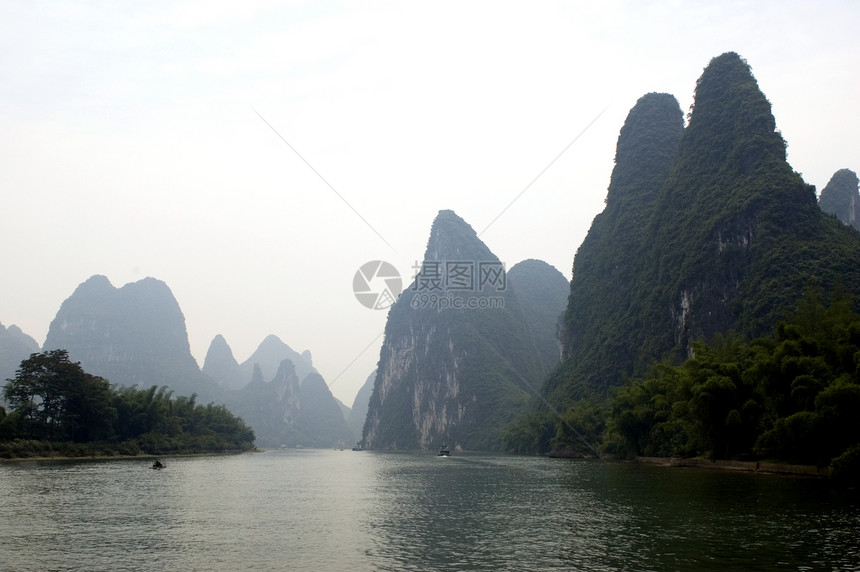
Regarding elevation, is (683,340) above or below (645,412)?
above

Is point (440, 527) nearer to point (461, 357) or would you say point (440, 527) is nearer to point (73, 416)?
point (73, 416)

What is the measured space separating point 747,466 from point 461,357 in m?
137

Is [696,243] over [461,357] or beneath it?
over

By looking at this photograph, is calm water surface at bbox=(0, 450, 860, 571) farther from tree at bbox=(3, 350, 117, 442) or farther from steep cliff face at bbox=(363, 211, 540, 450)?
steep cliff face at bbox=(363, 211, 540, 450)

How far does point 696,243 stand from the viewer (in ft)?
295

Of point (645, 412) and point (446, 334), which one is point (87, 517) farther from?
point (446, 334)

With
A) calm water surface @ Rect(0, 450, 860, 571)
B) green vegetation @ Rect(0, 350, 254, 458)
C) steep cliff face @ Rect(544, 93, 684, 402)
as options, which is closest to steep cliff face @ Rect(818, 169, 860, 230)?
steep cliff face @ Rect(544, 93, 684, 402)

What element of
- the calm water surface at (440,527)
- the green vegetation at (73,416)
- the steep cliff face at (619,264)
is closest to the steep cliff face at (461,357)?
the steep cliff face at (619,264)

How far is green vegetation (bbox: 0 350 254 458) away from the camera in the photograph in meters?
60.7

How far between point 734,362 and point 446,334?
142 m

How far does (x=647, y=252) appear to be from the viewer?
110m

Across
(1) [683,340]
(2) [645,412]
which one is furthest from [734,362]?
(1) [683,340]

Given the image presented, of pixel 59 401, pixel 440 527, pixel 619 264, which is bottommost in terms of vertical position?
pixel 440 527

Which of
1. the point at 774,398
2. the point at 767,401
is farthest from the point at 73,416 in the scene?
the point at 774,398
